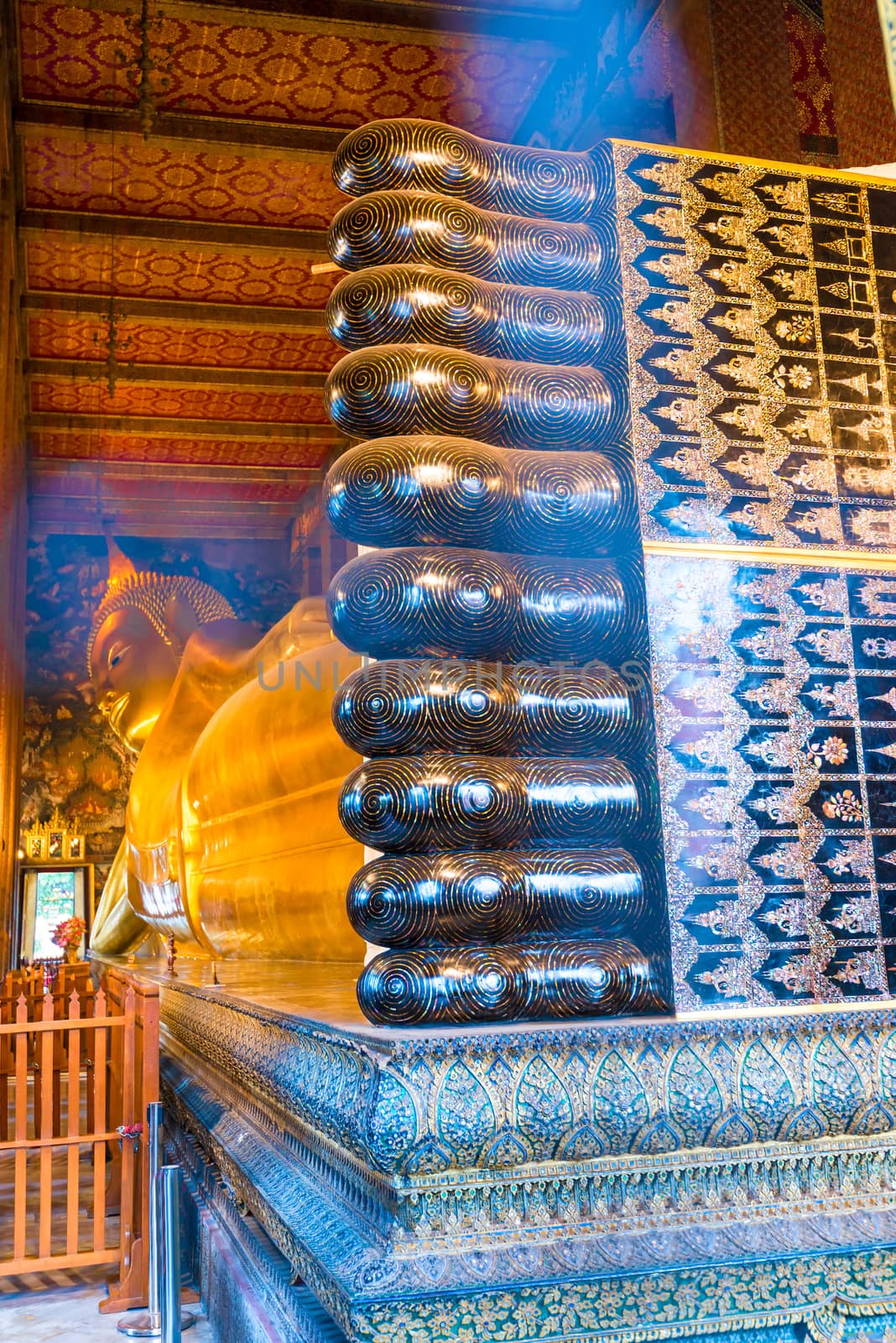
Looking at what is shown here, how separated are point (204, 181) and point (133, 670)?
11.9 ft

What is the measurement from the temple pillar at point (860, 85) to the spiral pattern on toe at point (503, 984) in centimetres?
→ 235

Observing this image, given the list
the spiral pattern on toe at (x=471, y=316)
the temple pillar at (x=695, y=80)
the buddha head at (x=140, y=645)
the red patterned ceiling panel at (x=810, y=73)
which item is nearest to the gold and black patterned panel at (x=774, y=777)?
the spiral pattern on toe at (x=471, y=316)

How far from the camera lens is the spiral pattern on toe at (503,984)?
58.2 inches

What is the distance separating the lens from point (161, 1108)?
2.36 m

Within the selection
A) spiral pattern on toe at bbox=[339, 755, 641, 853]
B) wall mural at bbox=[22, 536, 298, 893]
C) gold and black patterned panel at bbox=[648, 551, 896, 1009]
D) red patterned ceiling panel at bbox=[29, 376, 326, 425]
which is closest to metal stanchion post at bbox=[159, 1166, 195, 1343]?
spiral pattern on toe at bbox=[339, 755, 641, 853]

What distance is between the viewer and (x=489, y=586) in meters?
1.64

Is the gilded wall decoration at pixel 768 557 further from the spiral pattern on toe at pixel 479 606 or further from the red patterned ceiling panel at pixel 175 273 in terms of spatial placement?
the red patterned ceiling panel at pixel 175 273

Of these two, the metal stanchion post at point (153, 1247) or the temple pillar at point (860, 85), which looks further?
the temple pillar at point (860, 85)

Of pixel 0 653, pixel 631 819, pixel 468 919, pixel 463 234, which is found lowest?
pixel 468 919

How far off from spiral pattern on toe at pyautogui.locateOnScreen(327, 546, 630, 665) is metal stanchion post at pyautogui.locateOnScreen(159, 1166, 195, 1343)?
0.92 metres

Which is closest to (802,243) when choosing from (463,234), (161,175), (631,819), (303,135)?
(463,234)

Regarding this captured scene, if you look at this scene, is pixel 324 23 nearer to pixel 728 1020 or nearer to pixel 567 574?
pixel 567 574

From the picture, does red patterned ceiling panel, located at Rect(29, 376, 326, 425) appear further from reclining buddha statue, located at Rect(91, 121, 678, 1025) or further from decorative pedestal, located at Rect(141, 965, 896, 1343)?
decorative pedestal, located at Rect(141, 965, 896, 1343)

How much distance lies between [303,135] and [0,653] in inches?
171
